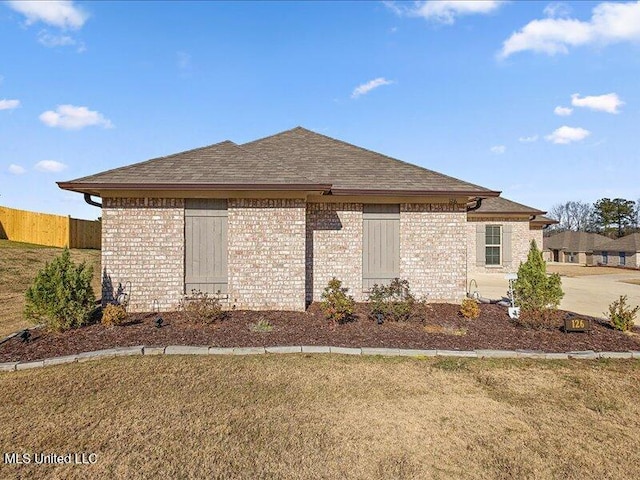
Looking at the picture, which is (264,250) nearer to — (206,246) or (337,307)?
(206,246)

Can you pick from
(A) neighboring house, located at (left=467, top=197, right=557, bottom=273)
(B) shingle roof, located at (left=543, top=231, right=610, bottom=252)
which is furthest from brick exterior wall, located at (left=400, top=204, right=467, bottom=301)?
(B) shingle roof, located at (left=543, top=231, right=610, bottom=252)

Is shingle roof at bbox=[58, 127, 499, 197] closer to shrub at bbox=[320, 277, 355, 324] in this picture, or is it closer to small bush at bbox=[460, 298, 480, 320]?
shrub at bbox=[320, 277, 355, 324]

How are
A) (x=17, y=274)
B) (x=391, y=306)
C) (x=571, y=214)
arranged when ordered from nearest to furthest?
(x=391, y=306), (x=17, y=274), (x=571, y=214)

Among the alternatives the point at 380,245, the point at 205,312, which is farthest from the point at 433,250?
the point at 205,312

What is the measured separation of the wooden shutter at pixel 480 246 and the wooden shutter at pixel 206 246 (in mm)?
14009

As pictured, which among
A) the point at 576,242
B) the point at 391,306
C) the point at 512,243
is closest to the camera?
the point at 391,306

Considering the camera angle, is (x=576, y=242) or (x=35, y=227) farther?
(x=576, y=242)

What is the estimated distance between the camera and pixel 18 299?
10.4 m

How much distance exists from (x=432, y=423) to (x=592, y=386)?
2549mm

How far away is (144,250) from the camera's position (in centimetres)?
781

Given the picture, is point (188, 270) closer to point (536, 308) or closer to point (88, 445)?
point (88, 445)

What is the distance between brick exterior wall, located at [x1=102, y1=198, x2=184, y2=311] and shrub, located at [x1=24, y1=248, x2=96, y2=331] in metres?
0.99

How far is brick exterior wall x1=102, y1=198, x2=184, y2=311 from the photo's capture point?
7.73 m

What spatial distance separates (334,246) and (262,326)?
3.25 metres
